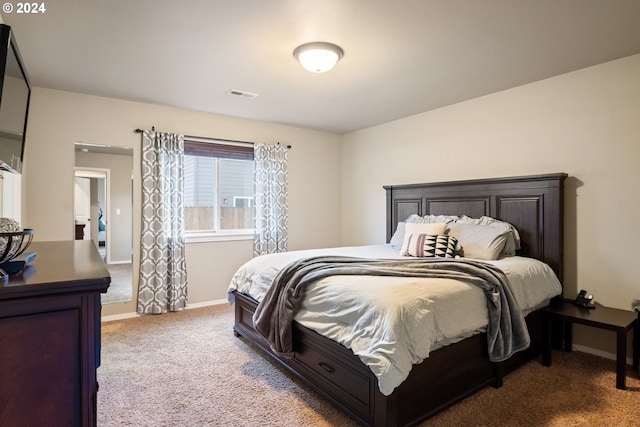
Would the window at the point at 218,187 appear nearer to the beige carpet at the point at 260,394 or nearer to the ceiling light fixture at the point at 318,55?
the beige carpet at the point at 260,394

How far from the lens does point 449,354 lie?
81.0 inches

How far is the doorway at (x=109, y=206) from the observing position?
3.69 metres

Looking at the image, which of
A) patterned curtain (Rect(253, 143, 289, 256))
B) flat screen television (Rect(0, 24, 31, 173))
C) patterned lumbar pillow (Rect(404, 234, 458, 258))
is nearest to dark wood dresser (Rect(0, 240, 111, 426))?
flat screen television (Rect(0, 24, 31, 173))

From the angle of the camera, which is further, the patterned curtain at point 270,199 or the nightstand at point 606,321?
the patterned curtain at point 270,199

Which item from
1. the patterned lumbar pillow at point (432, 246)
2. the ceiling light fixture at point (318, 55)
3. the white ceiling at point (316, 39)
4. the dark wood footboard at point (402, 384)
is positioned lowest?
the dark wood footboard at point (402, 384)

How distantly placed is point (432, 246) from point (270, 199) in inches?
95.2

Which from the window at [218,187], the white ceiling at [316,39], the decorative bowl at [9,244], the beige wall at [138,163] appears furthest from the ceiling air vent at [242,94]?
the decorative bowl at [9,244]

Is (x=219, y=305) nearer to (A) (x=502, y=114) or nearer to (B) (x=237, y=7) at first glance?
(B) (x=237, y=7)

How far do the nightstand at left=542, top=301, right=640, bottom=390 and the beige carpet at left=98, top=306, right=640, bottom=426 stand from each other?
119 mm

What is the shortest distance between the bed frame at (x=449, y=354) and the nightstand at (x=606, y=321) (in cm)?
12

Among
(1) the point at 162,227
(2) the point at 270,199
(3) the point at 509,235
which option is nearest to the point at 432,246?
(3) the point at 509,235

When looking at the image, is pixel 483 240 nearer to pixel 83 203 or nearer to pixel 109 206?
pixel 109 206

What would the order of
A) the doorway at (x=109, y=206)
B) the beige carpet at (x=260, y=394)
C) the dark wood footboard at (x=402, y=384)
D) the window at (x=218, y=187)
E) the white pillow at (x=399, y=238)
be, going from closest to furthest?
the dark wood footboard at (x=402, y=384) → the beige carpet at (x=260, y=394) → the doorway at (x=109, y=206) → the white pillow at (x=399, y=238) → the window at (x=218, y=187)

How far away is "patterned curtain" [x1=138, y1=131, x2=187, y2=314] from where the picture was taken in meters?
3.95
